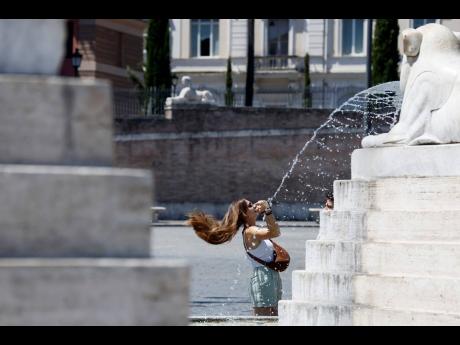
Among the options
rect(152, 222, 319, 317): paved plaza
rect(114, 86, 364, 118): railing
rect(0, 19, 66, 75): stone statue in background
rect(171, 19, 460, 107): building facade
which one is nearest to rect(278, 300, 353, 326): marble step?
rect(152, 222, 319, 317): paved plaza

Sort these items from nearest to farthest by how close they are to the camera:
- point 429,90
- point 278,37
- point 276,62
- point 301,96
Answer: point 429,90 < point 301,96 < point 276,62 < point 278,37

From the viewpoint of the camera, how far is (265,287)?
1200 centimetres

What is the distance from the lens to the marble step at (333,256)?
10.0 meters

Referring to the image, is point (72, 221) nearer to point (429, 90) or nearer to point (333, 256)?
point (333, 256)

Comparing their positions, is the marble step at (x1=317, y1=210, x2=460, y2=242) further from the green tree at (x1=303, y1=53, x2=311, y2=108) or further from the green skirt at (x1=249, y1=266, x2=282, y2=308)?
the green tree at (x1=303, y1=53, x2=311, y2=108)

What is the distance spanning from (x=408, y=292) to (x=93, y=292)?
5.94 metres

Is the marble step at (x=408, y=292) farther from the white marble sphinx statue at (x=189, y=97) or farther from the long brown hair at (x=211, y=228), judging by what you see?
the white marble sphinx statue at (x=189, y=97)

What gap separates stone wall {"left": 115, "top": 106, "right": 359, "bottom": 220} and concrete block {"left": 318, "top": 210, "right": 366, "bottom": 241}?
31944 millimetres

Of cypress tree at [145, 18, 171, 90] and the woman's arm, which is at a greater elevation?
cypress tree at [145, 18, 171, 90]

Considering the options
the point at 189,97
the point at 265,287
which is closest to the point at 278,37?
the point at 189,97

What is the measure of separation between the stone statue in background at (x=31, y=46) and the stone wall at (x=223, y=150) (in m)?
38.3

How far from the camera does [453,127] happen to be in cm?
983

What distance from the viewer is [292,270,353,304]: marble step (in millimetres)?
10008

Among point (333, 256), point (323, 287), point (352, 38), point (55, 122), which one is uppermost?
point (352, 38)
